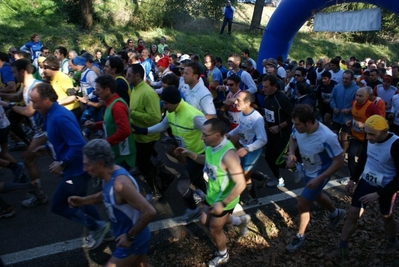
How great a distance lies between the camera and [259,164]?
6613 millimetres

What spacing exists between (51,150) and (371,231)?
13.5 ft

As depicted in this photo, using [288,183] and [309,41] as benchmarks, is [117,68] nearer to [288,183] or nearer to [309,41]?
[288,183]

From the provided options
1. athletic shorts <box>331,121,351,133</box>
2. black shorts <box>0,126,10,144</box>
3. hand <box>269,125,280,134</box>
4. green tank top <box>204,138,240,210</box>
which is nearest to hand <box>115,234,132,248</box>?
green tank top <box>204,138,240,210</box>

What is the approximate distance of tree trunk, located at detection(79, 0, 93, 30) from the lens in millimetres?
16969

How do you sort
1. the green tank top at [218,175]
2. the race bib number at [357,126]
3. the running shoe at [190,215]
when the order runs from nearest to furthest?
the green tank top at [218,175], the running shoe at [190,215], the race bib number at [357,126]

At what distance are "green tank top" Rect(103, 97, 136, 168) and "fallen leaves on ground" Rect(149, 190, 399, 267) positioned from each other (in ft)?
3.57

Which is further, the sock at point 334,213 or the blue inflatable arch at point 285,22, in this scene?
the blue inflatable arch at point 285,22

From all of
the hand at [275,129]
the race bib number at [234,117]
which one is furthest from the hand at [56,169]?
the hand at [275,129]

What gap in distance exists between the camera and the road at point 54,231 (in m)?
3.70

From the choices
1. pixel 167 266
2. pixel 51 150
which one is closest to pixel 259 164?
pixel 167 266

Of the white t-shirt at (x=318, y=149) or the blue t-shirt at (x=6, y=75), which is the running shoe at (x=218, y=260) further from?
the blue t-shirt at (x=6, y=75)

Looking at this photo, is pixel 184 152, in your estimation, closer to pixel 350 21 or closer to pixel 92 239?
pixel 92 239

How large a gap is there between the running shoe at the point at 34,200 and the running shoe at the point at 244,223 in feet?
8.97

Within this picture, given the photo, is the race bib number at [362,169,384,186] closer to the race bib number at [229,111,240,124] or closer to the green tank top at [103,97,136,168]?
the race bib number at [229,111,240,124]
